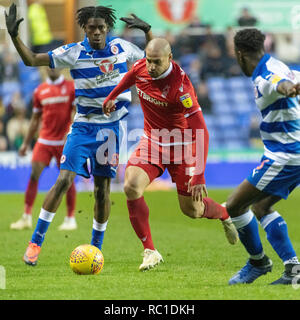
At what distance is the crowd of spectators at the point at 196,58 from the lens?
23.7m

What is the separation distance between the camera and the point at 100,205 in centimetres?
798

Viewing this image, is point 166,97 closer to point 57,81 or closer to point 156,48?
point 156,48

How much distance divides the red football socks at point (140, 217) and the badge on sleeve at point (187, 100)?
1.04 metres

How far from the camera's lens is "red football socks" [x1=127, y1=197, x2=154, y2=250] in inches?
281

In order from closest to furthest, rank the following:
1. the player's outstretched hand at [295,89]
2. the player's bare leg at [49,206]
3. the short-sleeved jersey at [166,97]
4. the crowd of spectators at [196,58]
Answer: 1. the player's outstretched hand at [295,89]
2. the short-sleeved jersey at [166,97]
3. the player's bare leg at [49,206]
4. the crowd of spectators at [196,58]

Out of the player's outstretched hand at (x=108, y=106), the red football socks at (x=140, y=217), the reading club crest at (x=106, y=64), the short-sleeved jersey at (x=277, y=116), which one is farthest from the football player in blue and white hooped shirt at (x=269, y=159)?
the reading club crest at (x=106, y=64)

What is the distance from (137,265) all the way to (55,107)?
440 centimetres

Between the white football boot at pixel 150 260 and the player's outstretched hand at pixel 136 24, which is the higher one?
the player's outstretched hand at pixel 136 24

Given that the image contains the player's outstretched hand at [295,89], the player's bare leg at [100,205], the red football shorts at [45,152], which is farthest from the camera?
the red football shorts at [45,152]

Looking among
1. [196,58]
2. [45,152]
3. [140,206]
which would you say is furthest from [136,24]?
[196,58]

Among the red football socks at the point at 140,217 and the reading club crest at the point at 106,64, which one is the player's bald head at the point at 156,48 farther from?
the red football socks at the point at 140,217

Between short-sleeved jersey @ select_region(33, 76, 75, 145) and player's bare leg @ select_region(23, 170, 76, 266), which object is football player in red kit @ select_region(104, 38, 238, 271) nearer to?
player's bare leg @ select_region(23, 170, 76, 266)

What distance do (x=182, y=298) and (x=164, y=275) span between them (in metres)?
1.29

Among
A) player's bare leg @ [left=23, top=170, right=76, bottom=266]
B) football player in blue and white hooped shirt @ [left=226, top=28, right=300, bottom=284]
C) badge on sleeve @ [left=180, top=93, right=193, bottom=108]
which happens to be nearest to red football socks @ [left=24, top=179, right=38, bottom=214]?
player's bare leg @ [left=23, top=170, right=76, bottom=266]
